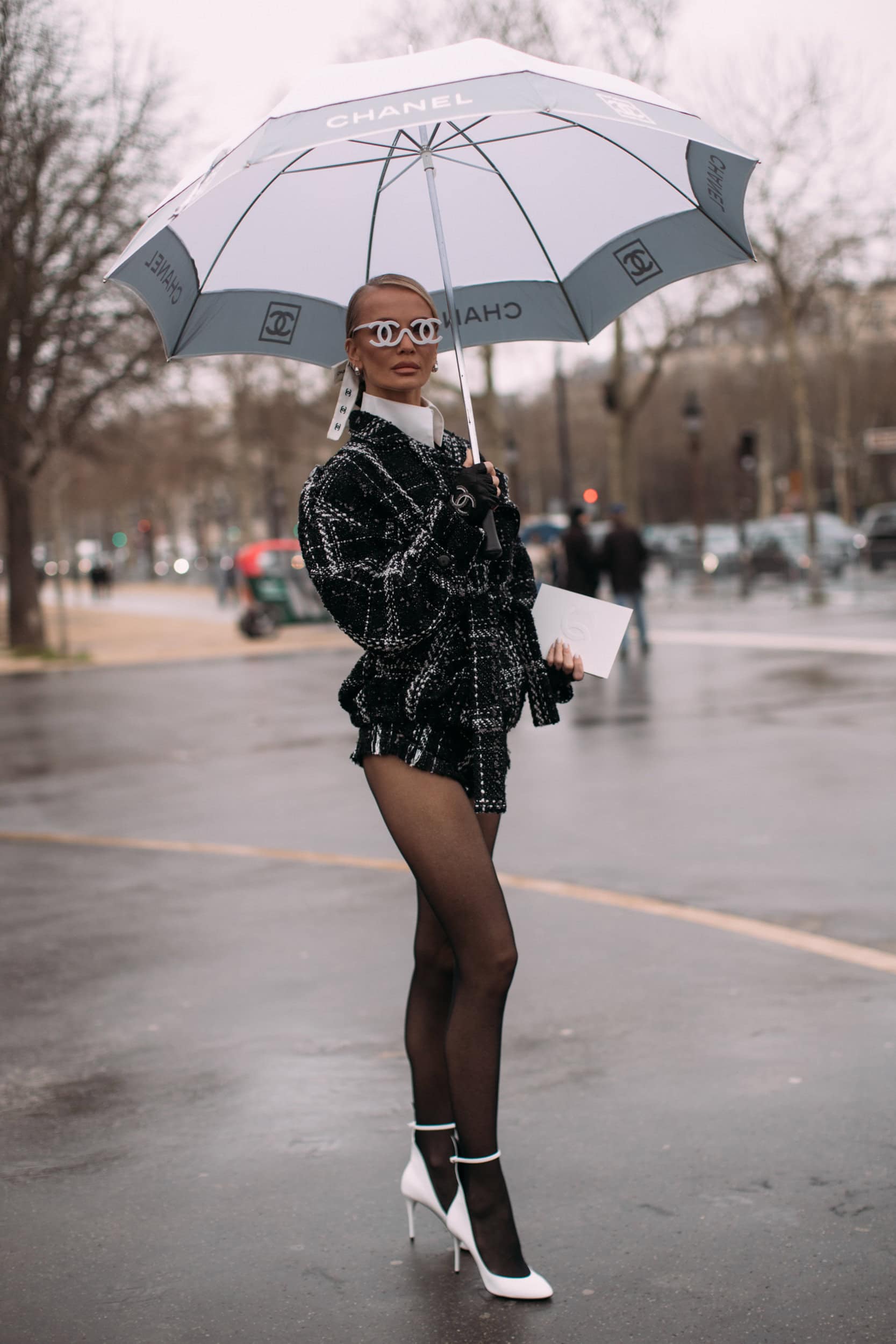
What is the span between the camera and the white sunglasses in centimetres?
306

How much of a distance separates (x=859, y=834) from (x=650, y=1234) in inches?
173

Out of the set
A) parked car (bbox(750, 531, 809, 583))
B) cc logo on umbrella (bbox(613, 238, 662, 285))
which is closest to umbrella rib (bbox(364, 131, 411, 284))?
cc logo on umbrella (bbox(613, 238, 662, 285))

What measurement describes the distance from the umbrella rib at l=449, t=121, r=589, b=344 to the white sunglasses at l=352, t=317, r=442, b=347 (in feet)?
2.60

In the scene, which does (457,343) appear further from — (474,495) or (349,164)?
(349,164)

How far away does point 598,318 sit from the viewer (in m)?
3.86

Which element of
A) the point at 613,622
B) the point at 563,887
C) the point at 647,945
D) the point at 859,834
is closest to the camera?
the point at 613,622

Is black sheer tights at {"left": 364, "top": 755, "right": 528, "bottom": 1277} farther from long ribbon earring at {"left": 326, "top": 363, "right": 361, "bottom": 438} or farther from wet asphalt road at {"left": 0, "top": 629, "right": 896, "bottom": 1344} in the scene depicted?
long ribbon earring at {"left": 326, "top": 363, "right": 361, "bottom": 438}

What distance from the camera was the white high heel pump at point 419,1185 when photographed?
3219 mm

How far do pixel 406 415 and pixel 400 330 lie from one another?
17cm

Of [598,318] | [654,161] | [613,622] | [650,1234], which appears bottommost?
[650,1234]

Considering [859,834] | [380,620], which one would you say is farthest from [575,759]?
[380,620]

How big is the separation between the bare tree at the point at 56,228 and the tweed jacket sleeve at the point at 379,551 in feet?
71.1

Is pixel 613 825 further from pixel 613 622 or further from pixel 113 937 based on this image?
pixel 613 622

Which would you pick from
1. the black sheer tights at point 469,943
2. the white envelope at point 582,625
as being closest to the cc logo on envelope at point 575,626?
the white envelope at point 582,625
